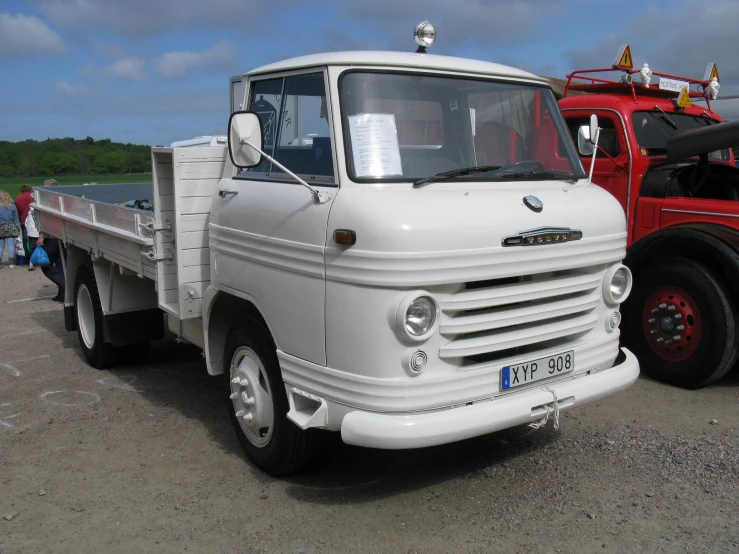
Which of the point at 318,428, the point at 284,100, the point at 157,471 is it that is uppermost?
the point at 284,100

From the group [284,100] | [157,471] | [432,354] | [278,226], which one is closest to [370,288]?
[432,354]

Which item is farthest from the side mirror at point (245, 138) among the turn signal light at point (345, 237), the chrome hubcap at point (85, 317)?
the chrome hubcap at point (85, 317)

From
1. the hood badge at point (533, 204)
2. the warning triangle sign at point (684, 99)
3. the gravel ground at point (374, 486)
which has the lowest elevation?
the gravel ground at point (374, 486)

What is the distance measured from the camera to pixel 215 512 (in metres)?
4.07

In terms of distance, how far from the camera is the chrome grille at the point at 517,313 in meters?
3.65

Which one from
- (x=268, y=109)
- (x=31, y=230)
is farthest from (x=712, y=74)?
(x=31, y=230)

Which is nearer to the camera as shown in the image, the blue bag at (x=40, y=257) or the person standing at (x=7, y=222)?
the blue bag at (x=40, y=257)

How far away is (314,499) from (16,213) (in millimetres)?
12894

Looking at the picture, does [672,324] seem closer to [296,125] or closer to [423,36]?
[423,36]

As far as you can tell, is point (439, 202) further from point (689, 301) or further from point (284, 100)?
point (689, 301)

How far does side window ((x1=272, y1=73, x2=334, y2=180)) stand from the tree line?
5635 mm

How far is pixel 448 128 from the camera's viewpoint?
4398mm

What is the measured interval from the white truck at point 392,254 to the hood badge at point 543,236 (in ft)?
0.03

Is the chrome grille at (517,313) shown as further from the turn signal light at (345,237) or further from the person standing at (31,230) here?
the person standing at (31,230)
